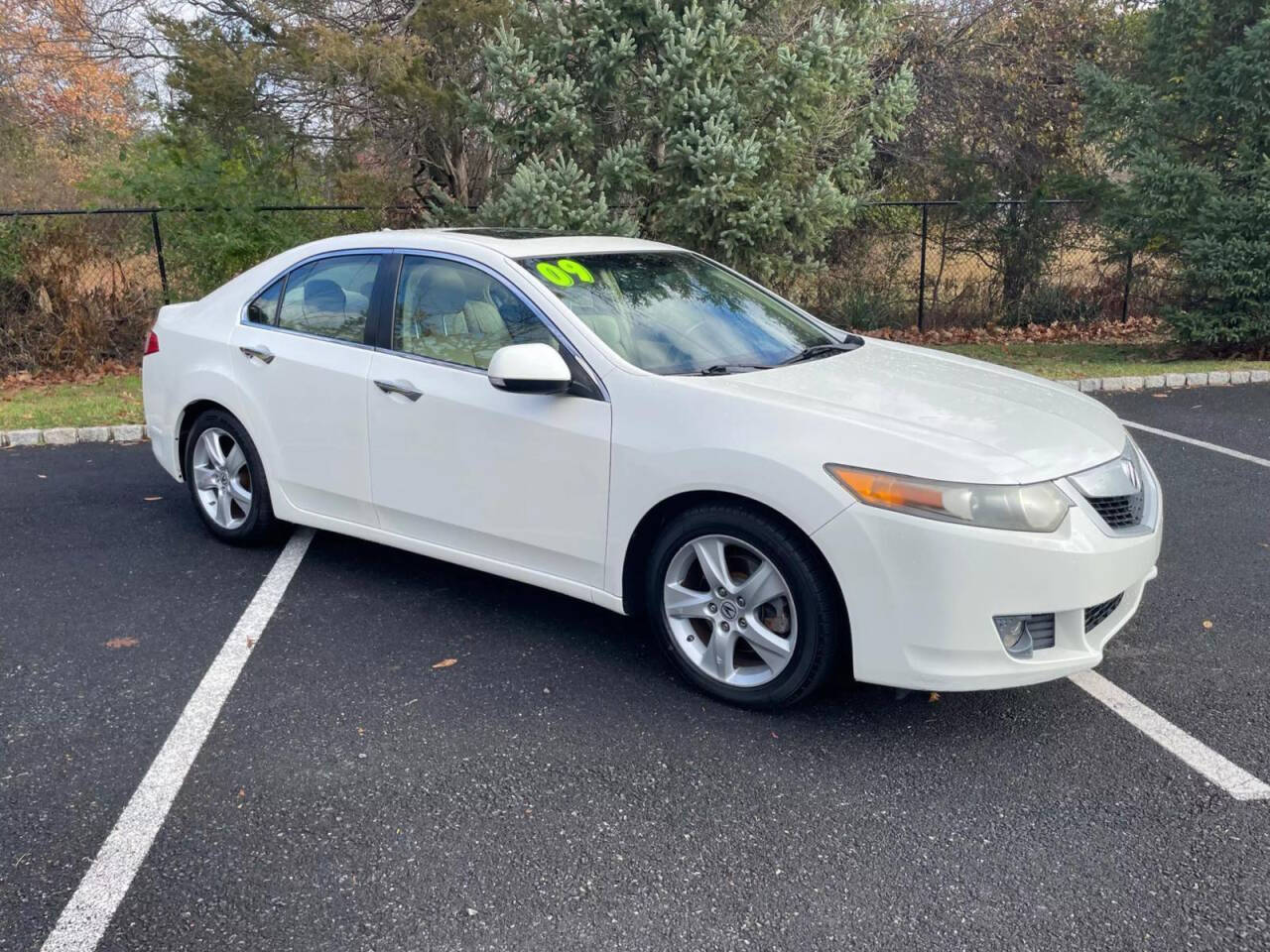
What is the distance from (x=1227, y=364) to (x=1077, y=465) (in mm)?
8958

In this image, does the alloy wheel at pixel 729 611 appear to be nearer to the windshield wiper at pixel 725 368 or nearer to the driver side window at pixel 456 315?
the windshield wiper at pixel 725 368

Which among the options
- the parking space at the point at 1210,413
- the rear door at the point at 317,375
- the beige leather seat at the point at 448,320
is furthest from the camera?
the parking space at the point at 1210,413

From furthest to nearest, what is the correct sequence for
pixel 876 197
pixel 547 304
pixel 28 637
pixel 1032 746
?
pixel 876 197
pixel 28 637
pixel 547 304
pixel 1032 746

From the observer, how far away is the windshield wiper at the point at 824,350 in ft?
14.9

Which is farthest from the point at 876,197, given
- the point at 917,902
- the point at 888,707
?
the point at 917,902

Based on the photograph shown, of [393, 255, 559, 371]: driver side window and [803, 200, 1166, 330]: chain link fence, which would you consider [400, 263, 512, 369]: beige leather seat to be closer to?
[393, 255, 559, 371]: driver side window

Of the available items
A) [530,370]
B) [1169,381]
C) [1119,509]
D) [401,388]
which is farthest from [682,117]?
[1119,509]

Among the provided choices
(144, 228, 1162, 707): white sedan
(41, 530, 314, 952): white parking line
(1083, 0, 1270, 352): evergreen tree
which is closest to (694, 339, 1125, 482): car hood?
(144, 228, 1162, 707): white sedan

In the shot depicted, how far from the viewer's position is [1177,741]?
354 cm

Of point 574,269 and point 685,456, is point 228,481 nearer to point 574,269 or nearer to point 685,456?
point 574,269

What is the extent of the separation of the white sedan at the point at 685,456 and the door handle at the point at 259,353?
0.05 m

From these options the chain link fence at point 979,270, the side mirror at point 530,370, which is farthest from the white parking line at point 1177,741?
the chain link fence at point 979,270

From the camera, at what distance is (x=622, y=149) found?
10.2 meters

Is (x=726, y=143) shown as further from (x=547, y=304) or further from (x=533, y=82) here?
(x=547, y=304)
